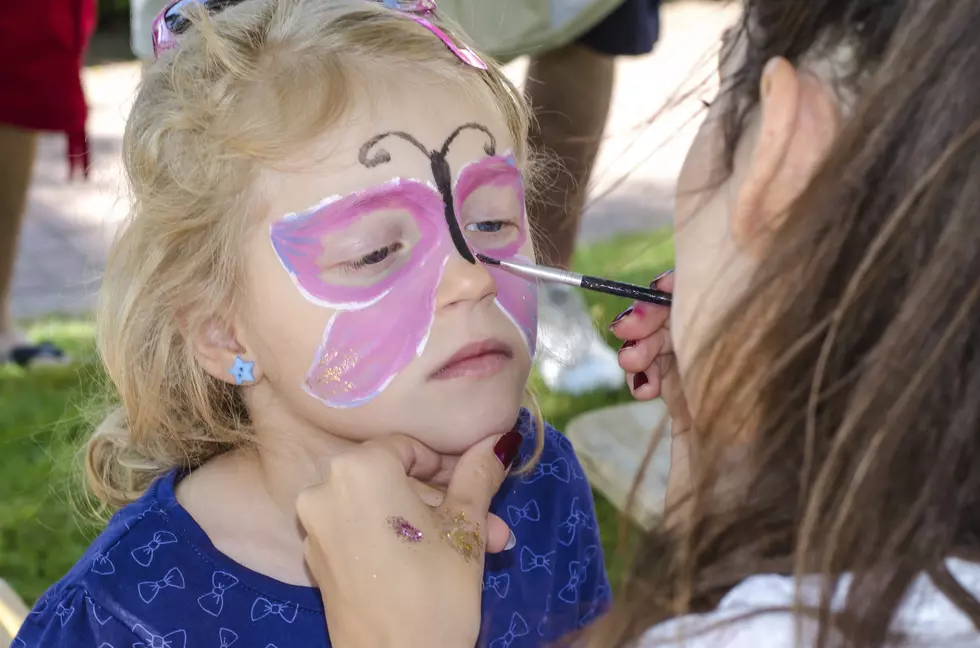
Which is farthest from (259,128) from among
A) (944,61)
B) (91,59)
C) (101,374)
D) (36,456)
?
(91,59)

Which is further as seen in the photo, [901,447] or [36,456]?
[36,456]

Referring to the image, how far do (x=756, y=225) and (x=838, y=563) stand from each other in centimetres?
25

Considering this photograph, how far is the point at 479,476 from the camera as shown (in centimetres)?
107

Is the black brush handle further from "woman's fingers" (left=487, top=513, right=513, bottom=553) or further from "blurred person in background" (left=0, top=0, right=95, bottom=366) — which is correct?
"blurred person in background" (left=0, top=0, right=95, bottom=366)

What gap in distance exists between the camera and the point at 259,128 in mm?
1159

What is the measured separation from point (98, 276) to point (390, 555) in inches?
27.3

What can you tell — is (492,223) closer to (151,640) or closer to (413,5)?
(413,5)

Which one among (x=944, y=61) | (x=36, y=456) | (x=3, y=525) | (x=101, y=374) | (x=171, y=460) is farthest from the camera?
(x=36, y=456)

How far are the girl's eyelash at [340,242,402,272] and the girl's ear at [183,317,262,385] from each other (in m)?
0.16

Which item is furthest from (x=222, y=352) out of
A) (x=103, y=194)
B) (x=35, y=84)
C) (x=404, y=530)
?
(x=103, y=194)

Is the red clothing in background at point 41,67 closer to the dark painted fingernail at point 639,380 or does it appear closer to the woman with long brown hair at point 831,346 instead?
the dark painted fingernail at point 639,380

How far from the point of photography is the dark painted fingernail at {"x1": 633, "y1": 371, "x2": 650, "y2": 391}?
1.21 metres

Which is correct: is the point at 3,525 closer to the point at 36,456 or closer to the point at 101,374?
the point at 36,456

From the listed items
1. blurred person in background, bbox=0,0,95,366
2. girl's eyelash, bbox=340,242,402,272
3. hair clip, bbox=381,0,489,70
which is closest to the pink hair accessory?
Result: hair clip, bbox=381,0,489,70
